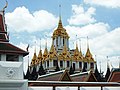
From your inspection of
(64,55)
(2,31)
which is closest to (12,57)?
(2,31)

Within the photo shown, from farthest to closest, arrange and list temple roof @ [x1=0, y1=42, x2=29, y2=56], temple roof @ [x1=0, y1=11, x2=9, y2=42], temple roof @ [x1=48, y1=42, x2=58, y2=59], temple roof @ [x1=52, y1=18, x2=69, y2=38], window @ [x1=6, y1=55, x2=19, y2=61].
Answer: temple roof @ [x1=52, y1=18, x2=69, y2=38], temple roof @ [x1=48, y1=42, x2=58, y2=59], temple roof @ [x1=0, y1=11, x2=9, y2=42], window @ [x1=6, y1=55, x2=19, y2=61], temple roof @ [x1=0, y1=42, x2=29, y2=56]

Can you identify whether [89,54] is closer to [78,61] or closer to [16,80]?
[78,61]

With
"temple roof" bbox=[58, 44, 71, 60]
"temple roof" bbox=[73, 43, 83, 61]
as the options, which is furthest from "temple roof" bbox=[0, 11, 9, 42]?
"temple roof" bbox=[73, 43, 83, 61]

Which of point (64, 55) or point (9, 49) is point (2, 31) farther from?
point (64, 55)

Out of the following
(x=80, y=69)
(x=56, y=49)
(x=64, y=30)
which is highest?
(x=64, y=30)

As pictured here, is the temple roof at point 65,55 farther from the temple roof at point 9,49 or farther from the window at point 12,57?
the temple roof at point 9,49

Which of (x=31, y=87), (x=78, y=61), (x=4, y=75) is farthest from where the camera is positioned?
(x=78, y=61)

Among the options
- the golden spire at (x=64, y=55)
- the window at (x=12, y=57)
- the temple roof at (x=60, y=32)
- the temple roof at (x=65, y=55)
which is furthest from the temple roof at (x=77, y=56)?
the window at (x=12, y=57)

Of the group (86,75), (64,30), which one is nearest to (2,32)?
(86,75)

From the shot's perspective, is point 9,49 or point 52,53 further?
point 52,53

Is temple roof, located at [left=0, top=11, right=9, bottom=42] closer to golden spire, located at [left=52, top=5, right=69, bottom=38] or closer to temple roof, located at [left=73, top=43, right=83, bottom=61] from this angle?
temple roof, located at [left=73, top=43, right=83, bottom=61]

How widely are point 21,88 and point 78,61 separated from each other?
130ft

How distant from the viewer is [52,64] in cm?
5134


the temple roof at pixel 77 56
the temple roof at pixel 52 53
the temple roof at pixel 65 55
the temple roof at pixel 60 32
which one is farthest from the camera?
the temple roof at pixel 60 32
